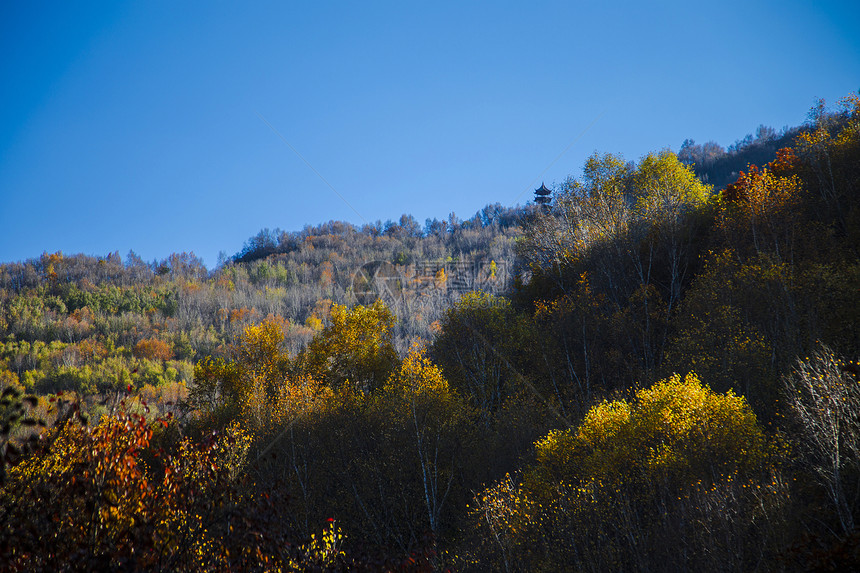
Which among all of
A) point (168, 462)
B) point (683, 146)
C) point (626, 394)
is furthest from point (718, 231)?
point (683, 146)

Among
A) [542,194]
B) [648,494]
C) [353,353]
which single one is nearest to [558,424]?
[648,494]

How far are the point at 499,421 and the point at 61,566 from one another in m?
28.4

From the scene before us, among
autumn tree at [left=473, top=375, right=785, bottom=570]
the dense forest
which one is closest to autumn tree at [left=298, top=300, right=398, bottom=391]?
the dense forest

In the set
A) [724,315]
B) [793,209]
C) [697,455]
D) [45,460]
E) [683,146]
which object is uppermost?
[683,146]

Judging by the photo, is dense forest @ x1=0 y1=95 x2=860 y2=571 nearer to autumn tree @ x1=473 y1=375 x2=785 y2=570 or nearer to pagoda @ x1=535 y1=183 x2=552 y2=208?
autumn tree @ x1=473 y1=375 x2=785 y2=570

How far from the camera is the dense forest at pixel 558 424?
11516 mm

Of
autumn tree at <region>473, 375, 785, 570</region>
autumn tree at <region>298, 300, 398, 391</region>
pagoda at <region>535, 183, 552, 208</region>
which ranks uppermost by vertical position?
pagoda at <region>535, 183, 552, 208</region>

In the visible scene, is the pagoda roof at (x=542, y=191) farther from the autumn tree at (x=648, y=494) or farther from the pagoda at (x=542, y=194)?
the autumn tree at (x=648, y=494)

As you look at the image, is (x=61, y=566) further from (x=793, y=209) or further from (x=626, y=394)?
(x=793, y=209)

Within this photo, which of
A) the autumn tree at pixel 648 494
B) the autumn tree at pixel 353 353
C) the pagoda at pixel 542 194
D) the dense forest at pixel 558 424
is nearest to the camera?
the dense forest at pixel 558 424

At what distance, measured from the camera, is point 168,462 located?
12.7 meters

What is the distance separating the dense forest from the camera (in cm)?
1152

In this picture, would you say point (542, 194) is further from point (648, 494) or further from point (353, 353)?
point (648, 494)

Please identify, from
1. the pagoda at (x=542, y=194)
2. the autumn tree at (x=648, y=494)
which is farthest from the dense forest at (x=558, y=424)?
the pagoda at (x=542, y=194)
